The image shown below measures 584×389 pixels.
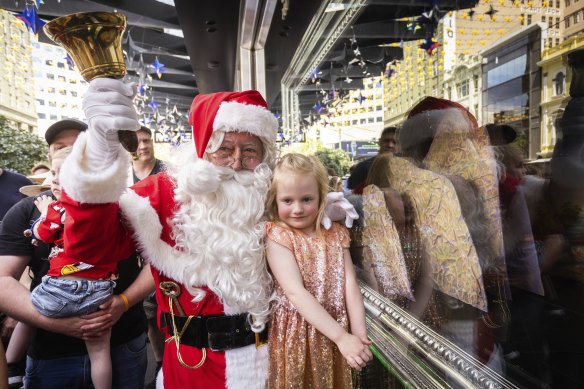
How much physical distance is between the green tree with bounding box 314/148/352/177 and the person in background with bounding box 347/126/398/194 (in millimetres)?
246

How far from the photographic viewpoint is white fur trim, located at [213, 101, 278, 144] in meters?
1.33

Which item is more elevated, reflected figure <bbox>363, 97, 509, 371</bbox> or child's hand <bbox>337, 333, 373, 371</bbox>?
reflected figure <bbox>363, 97, 509, 371</bbox>

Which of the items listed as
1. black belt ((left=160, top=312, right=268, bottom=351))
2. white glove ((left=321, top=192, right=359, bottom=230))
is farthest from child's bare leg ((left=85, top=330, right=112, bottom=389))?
white glove ((left=321, top=192, right=359, bottom=230))

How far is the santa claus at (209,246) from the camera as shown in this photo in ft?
4.14

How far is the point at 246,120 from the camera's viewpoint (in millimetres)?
1364

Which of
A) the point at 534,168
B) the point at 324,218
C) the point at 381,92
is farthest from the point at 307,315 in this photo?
the point at 381,92

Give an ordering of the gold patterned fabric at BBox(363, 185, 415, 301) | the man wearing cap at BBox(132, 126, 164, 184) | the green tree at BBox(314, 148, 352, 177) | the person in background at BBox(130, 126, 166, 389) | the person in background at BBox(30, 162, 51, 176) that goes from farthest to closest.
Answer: the person in background at BBox(30, 162, 51, 176) < the man wearing cap at BBox(132, 126, 164, 184) < the person in background at BBox(130, 126, 166, 389) < the green tree at BBox(314, 148, 352, 177) < the gold patterned fabric at BBox(363, 185, 415, 301)

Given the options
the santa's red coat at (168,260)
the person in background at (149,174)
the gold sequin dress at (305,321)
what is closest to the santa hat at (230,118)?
the santa's red coat at (168,260)

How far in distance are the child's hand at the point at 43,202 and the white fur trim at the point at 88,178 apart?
0.67m

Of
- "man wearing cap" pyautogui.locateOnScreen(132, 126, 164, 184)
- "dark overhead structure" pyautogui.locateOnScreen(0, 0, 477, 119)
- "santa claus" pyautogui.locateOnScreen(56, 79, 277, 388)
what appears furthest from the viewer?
"man wearing cap" pyautogui.locateOnScreen(132, 126, 164, 184)

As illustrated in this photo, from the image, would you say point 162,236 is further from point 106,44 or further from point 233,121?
point 106,44

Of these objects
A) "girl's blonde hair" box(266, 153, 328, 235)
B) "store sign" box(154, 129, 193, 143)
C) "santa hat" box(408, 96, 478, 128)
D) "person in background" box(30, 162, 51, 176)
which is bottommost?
"girl's blonde hair" box(266, 153, 328, 235)

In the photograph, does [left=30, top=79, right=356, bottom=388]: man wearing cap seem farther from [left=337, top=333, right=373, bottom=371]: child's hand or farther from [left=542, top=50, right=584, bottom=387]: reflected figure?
[left=542, top=50, right=584, bottom=387]: reflected figure

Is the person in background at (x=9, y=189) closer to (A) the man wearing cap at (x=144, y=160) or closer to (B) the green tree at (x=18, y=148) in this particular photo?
(A) the man wearing cap at (x=144, y=160)
